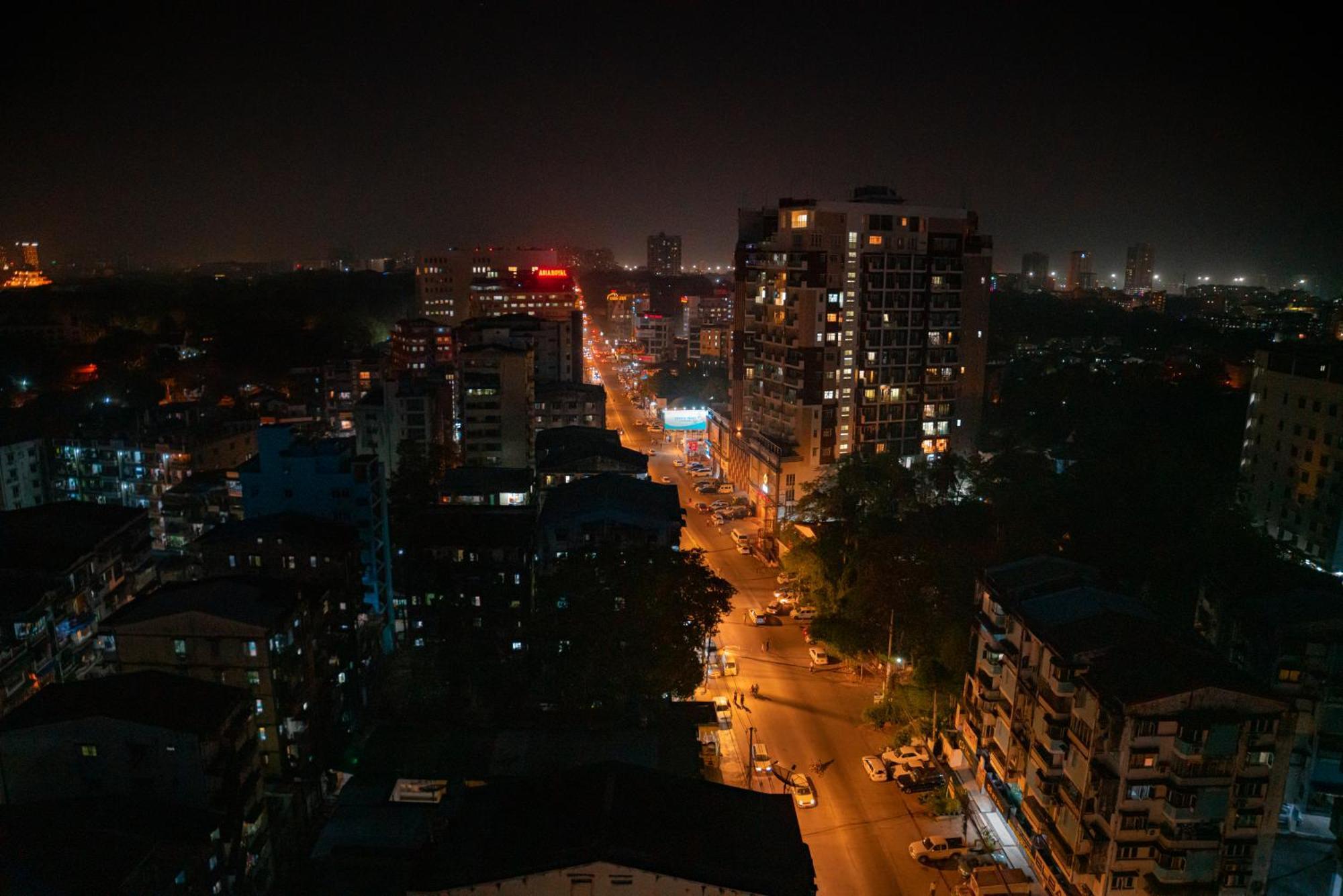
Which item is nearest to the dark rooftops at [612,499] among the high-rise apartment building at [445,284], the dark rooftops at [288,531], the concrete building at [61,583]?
the dark rooftops at [288,531]

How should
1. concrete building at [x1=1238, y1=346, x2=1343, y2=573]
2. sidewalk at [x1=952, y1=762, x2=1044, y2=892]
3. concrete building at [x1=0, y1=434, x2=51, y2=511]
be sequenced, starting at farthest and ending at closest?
concrete building at [x1=0, y1=434, x2=51, y2=511] → concrete building at [x1=1238, y1=346, x2=1343, y2=573] → sidewalk at [x1=952, y1=762, x2=1044, y2=892]

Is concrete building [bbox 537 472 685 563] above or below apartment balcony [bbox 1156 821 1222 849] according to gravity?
above

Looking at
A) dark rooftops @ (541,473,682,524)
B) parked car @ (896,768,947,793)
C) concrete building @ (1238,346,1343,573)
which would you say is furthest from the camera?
concrete building @ (1238,346,1343,573)

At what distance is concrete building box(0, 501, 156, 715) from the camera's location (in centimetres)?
1819

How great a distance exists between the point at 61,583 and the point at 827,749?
17.5m

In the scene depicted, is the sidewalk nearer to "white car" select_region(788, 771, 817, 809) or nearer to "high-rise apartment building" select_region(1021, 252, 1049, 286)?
"white car" select_region(788, 771, 817, 809)

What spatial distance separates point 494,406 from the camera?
33938 millimetres

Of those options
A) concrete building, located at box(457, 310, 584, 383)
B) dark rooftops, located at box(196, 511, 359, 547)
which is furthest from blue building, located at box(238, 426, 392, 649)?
concrete building, located at box(457, 310, 584, 383)

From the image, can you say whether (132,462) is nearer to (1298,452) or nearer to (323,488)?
(323,488)

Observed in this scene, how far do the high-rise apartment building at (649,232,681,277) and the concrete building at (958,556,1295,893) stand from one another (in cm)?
16062

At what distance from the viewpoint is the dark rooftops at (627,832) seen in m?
10.2

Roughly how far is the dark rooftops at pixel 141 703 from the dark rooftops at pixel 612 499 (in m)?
9.69

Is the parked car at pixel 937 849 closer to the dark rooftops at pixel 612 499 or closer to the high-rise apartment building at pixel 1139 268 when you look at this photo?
the dark rooftops at pixel 612 499

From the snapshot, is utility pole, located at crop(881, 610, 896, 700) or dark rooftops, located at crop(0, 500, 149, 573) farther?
dark rooftops, located at crop(0, 500, 149, 573)
